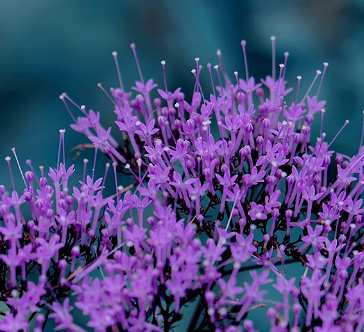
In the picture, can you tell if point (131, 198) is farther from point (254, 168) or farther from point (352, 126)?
point (352, 126)

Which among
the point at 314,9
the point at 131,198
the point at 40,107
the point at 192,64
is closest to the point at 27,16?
the point at 40,107

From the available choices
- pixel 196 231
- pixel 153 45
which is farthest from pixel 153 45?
pixel 196 231

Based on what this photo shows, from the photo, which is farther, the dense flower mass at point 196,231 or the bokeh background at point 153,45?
the bokeh background at point 153,45

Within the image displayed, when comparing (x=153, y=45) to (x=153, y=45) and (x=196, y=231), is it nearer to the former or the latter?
(x=153, y=45)

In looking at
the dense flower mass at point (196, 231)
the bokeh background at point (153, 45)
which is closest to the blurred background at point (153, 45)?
the bokeh background at point (153, 45)

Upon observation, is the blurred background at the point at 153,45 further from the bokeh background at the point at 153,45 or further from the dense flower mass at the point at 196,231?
the dense flower mass at the point at 196,231
